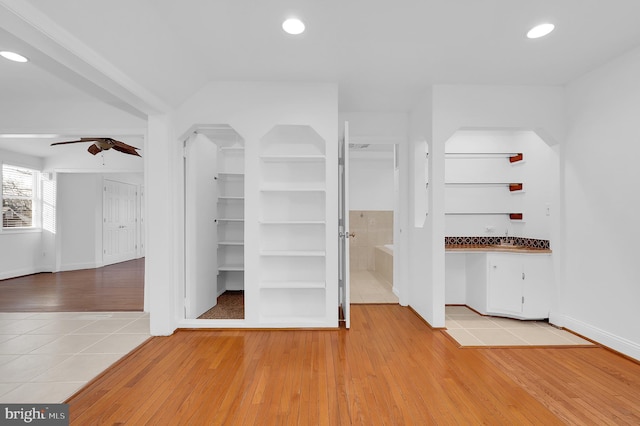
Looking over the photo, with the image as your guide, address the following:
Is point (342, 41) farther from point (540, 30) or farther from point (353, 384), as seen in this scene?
point (353, 384)

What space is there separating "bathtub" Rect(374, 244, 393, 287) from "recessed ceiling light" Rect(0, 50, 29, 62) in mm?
5212

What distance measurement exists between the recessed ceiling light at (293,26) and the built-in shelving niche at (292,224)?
106 centimetres

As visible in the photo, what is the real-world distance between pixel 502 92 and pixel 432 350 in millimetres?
2823

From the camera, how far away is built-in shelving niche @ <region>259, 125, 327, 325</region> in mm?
3521

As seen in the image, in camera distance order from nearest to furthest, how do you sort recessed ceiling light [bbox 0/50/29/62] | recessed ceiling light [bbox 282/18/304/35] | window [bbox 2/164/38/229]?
1. recessed ceiling light [bbox 282/18/304/35]
2. recessed ceiling light [bbox 0/50/29/62]
3. window [bbox 2/164/38/229]

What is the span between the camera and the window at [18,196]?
6.16 metres

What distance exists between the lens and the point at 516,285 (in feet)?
12.0

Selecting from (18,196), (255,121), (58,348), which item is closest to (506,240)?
(255,121)

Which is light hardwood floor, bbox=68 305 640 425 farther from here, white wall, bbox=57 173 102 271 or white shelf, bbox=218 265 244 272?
white wall, bbox=57 173 102 271

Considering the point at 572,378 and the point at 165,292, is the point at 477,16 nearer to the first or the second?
the point at 572,378

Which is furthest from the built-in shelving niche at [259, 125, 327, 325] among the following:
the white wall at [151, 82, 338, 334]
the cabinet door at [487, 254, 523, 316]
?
the cabinet door at [487, 254, 523, 316]

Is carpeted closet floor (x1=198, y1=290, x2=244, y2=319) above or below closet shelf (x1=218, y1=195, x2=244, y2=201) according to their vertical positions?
below

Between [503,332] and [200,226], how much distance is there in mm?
A: 3518

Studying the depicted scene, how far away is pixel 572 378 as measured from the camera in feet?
7.88
